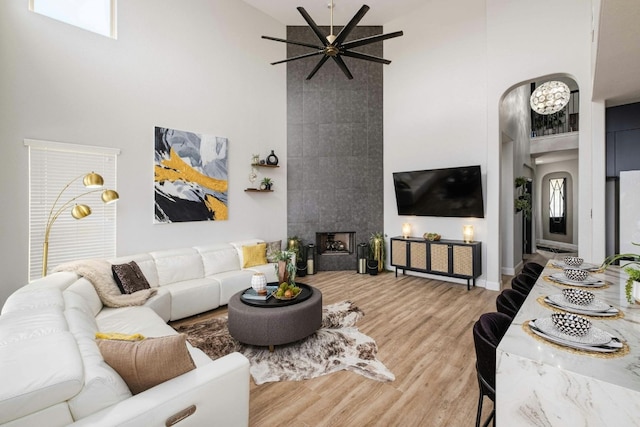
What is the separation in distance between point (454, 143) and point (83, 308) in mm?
5905

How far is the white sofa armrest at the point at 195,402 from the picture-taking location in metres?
1.22

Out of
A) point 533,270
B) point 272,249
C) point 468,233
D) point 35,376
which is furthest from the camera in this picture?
point 272,249

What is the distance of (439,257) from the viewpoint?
5.38 m

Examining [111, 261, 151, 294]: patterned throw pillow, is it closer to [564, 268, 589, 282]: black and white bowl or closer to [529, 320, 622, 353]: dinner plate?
[529, 320, 622, 353]: dinner plate

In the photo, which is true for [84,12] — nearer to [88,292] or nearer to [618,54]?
[88,292]

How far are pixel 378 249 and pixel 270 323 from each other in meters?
3.91

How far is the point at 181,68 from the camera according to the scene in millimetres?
4730

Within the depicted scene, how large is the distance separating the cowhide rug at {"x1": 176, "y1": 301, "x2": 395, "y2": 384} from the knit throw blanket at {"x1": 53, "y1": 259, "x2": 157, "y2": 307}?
24.8 inches

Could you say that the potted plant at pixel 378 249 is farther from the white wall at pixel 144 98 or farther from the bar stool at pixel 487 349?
the bar stool at pixel 487 349

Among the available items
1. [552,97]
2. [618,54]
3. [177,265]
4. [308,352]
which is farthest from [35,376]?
[552,97]

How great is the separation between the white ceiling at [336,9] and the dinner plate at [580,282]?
584 cm

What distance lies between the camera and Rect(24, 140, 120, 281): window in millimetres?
3438

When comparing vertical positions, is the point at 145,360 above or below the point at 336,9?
below

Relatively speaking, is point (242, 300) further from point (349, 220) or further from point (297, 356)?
point (349, 220)
